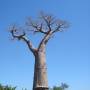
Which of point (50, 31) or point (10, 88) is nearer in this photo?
point (50, 31)

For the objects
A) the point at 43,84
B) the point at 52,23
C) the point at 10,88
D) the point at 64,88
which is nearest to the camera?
the point at 43,84

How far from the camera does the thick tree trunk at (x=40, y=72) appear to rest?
971cm

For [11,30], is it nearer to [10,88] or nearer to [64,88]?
[10,88]

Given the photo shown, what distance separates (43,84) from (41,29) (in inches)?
88.5

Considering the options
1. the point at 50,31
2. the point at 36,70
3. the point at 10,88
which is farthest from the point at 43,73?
the point at 10,88

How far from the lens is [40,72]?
9.96 metres

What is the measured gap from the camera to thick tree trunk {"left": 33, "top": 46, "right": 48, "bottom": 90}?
971 centimetres

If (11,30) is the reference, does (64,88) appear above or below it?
below

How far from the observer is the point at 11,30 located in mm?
11188

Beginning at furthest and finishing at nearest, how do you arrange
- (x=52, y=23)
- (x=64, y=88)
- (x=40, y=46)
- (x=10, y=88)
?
(x=64, y=88) < (x=10, y=88) < (x=52, y=23) < (x=40, y=46)

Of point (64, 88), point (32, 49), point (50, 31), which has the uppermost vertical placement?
point (50, 31)

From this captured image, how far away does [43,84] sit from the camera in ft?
31.9

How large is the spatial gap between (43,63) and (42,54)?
34cm

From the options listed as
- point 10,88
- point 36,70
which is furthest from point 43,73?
point 10,88
